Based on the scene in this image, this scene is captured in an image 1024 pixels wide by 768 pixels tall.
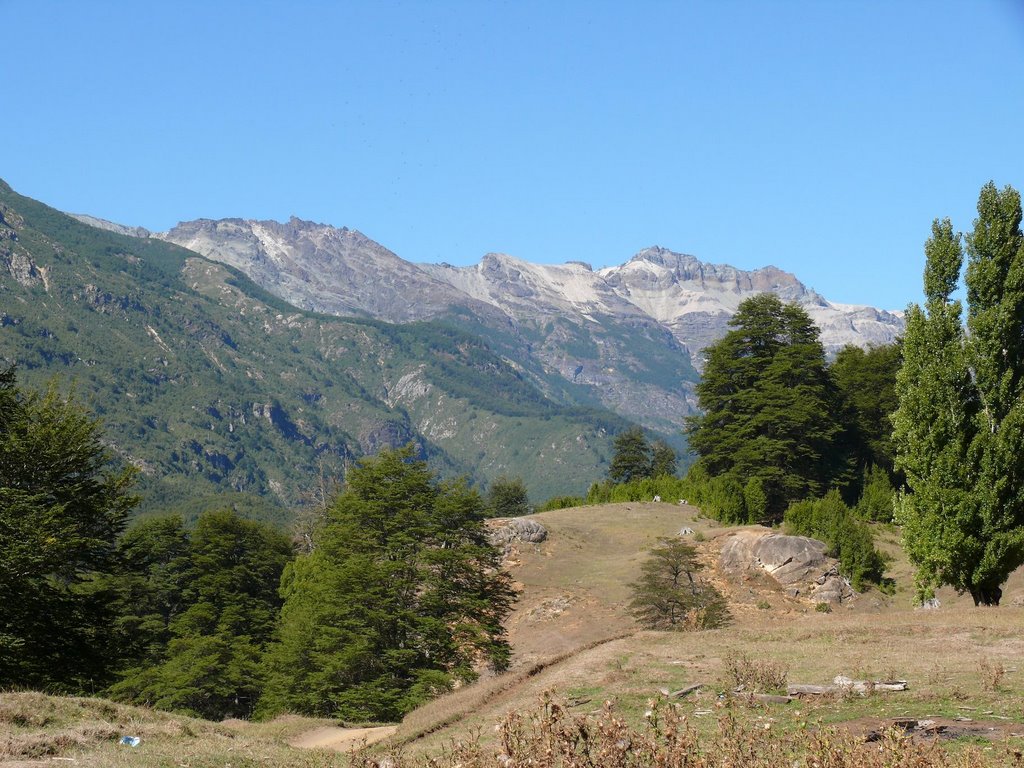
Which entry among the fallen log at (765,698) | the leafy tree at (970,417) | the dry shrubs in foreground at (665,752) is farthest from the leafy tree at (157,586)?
the dry shrubs in foreground at (665,752)

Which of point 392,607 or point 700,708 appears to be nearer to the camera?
point 700,708

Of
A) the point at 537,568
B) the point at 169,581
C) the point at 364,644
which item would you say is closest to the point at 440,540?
the point at 364,644

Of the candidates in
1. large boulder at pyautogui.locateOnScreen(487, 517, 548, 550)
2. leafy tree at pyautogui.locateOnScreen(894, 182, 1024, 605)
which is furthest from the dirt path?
large boulder at pyautogui.locateOnScreen(487, 517, 548, 550)

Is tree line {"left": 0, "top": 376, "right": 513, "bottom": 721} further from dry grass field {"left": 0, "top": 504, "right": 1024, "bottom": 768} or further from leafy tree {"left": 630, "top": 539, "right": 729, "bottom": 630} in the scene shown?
dry grass field {"left": 0, "top": 504, "right": 1024, "bottom": 768}

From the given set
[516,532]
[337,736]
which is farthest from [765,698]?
[516,532]

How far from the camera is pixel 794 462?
65.6 metres

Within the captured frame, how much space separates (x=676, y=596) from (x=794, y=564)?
10275 mm

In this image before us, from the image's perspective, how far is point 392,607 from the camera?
1412 inches

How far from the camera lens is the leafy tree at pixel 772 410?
64.0 metres

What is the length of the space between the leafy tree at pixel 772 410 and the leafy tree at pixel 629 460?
28.8 meters

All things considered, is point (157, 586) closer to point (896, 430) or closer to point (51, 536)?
point (51, 536)

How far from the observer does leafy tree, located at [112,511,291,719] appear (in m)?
47.0

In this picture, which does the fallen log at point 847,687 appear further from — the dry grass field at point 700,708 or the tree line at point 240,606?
the tree line at point 240,606

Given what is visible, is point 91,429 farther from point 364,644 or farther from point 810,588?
point 810,588
